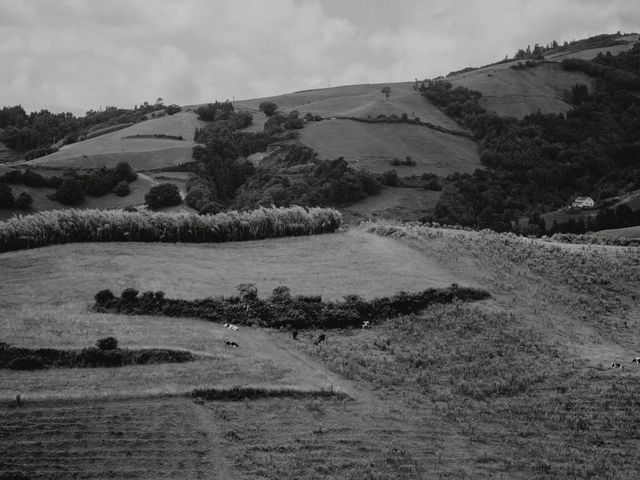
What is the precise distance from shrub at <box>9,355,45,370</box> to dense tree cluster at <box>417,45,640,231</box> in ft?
248

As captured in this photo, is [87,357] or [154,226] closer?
[87,357]

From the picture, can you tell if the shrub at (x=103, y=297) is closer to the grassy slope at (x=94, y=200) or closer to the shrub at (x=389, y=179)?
the grassy slope at (x=94, y=200)

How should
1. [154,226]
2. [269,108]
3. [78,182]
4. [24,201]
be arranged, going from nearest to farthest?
[154,226], [24,201], [78,182], [269,108]

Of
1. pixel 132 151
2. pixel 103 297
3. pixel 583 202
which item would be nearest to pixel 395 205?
pixel 583 202

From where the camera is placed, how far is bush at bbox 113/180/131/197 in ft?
299

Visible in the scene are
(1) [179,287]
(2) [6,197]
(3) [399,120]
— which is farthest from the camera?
(3) [399,120]

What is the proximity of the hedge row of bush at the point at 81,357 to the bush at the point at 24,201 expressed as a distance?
187 ft

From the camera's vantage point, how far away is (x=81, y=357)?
2491 centimetres

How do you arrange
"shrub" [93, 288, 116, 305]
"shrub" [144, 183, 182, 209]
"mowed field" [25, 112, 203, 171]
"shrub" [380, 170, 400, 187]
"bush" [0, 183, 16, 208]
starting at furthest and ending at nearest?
1. "mowed field" [25, 112, 203, 171]
2. "shrub" [380, 170, 400, 187]
3. "shrub" [144, 183, 182, 209]
4. "bush" [0, 183, 16, 208]
5. "shrub" [93, 288, 116, 305]

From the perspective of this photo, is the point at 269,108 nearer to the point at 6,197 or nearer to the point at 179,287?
the point at 6,197

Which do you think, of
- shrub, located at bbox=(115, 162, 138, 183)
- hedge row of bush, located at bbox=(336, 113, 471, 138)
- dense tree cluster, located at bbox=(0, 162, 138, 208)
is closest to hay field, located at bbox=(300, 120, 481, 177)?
hedge row of bush, located at bbox=(336, 113, 471, 138)

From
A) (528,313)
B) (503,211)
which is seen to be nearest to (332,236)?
(528,313)

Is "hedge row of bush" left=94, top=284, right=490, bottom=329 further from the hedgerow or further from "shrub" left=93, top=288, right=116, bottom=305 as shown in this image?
the hedgerow

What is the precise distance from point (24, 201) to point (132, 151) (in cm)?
4353
